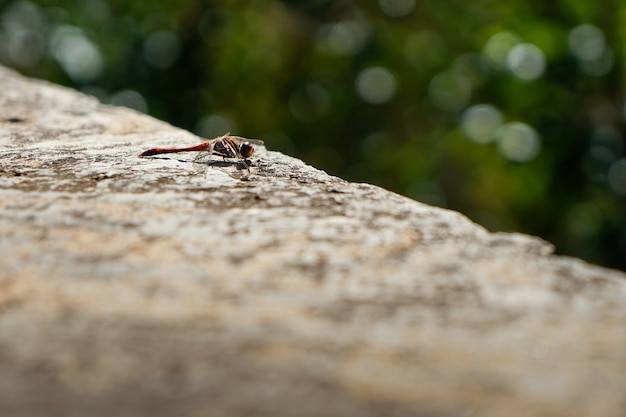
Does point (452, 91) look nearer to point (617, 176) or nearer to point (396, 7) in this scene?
point (396, 7)

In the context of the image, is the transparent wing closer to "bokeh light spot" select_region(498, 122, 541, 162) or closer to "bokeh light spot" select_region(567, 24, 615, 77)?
"bokeh light spot" select_region(498, 122, 541, 162)

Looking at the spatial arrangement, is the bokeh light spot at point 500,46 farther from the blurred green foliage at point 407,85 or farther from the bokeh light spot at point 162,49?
the bokeh light spot at point 162,49

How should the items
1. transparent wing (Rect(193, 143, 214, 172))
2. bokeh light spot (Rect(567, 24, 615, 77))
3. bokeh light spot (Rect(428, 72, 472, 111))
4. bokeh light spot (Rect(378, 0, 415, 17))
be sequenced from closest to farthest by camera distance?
1. transparent wing (Rect(193, 143, 214, 172))
2. bokeh light spot (Rect(567, 24, 615, 77))
3. bokeh light spot (Rect(428, 72, 472, 111))
4. bokeh light spot (Rect(378, 0, 415, 17))

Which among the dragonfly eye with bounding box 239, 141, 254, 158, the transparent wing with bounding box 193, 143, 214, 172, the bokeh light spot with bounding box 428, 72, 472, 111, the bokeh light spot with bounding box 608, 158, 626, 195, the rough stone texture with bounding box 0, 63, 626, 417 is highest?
the bokeh light spot with bounding box 428, 72, 472, 111

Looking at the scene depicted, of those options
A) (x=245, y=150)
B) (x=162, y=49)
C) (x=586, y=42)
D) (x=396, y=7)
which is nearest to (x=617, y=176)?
(x=586, y=42)

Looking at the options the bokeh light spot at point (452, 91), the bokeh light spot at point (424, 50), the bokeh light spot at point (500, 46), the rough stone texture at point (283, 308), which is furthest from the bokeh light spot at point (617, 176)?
the rough stone texture at point (283, 308)

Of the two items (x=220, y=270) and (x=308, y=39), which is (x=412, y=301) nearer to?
(x=220, y=270)

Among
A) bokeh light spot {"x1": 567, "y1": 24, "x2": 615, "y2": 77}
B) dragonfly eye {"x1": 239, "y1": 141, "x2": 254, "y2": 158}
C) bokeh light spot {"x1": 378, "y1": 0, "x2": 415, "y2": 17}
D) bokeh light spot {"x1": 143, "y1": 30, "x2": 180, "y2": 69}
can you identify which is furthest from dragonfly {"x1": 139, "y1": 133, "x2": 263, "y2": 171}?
bokeh light spot {"x1": 143, "y1": 30, "x2": 180, "y2": 69}
